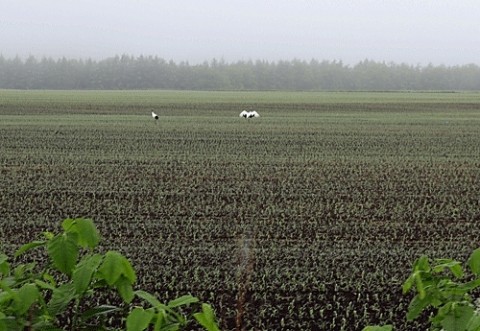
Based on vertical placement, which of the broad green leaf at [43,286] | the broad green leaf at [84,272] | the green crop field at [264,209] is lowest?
the green crop field at [264,209]

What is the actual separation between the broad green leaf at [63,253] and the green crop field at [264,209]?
4492 mm

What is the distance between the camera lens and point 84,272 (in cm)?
154

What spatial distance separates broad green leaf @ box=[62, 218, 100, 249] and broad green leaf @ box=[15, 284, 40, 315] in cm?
16

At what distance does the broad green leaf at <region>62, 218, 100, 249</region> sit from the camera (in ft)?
5.34

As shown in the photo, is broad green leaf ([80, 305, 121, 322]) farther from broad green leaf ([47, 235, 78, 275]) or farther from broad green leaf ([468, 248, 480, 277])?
broad green leaf ([468, 248, 480, 277])

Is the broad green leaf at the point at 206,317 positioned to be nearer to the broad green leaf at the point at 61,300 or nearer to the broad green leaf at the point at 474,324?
the broad green leaf at the point at 61,300

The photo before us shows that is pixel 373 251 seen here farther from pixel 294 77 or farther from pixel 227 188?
pixel 294 77

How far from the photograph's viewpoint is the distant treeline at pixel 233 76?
11088cm

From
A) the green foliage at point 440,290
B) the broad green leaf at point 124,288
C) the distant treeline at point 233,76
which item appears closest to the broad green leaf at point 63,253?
the broad green leaf at point 124,288

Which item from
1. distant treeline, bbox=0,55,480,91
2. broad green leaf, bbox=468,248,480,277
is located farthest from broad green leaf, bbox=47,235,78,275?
distant treeline, bbox=0,55,480,91

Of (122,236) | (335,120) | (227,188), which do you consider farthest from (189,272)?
(335,120)

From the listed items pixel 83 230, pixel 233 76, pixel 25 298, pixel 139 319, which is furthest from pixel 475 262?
pixel 233 76

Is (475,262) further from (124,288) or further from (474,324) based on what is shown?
(124,288)

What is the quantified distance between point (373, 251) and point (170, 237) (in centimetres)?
245
